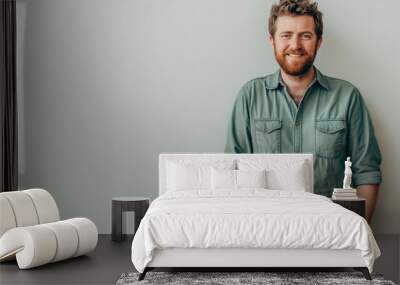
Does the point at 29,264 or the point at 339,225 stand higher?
the point at 339,225

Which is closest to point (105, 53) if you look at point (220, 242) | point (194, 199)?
point (194, 199)

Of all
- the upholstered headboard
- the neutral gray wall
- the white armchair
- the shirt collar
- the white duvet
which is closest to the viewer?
the white duvet

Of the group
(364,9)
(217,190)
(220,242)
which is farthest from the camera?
(364,9)

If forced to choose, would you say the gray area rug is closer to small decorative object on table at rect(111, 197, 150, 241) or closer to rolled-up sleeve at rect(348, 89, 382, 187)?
small decorative object on table at rect(111, 197, 150, 241)

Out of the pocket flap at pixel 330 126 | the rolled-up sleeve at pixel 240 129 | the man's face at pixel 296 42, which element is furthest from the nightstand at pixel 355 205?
the man's face at pixel 296 42

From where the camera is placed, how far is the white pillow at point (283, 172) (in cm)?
630

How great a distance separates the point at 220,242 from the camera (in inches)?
182

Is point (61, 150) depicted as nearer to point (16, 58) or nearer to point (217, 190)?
point (16, 58)

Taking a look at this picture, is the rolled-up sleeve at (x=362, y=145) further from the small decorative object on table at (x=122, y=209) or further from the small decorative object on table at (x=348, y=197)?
the small decorative object on table at (x=122, y=209)

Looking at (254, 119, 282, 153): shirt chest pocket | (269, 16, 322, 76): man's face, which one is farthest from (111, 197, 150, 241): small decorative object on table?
(269, 16, 322, 76): man's face

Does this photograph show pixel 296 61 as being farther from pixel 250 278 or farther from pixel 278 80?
pixel 250 278

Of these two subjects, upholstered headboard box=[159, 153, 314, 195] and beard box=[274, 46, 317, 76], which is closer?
upholstered headboard box=[159, 153, 314, 195]

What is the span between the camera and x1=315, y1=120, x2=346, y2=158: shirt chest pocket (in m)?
6.90

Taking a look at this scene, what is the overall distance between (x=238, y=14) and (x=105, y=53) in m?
1.48
